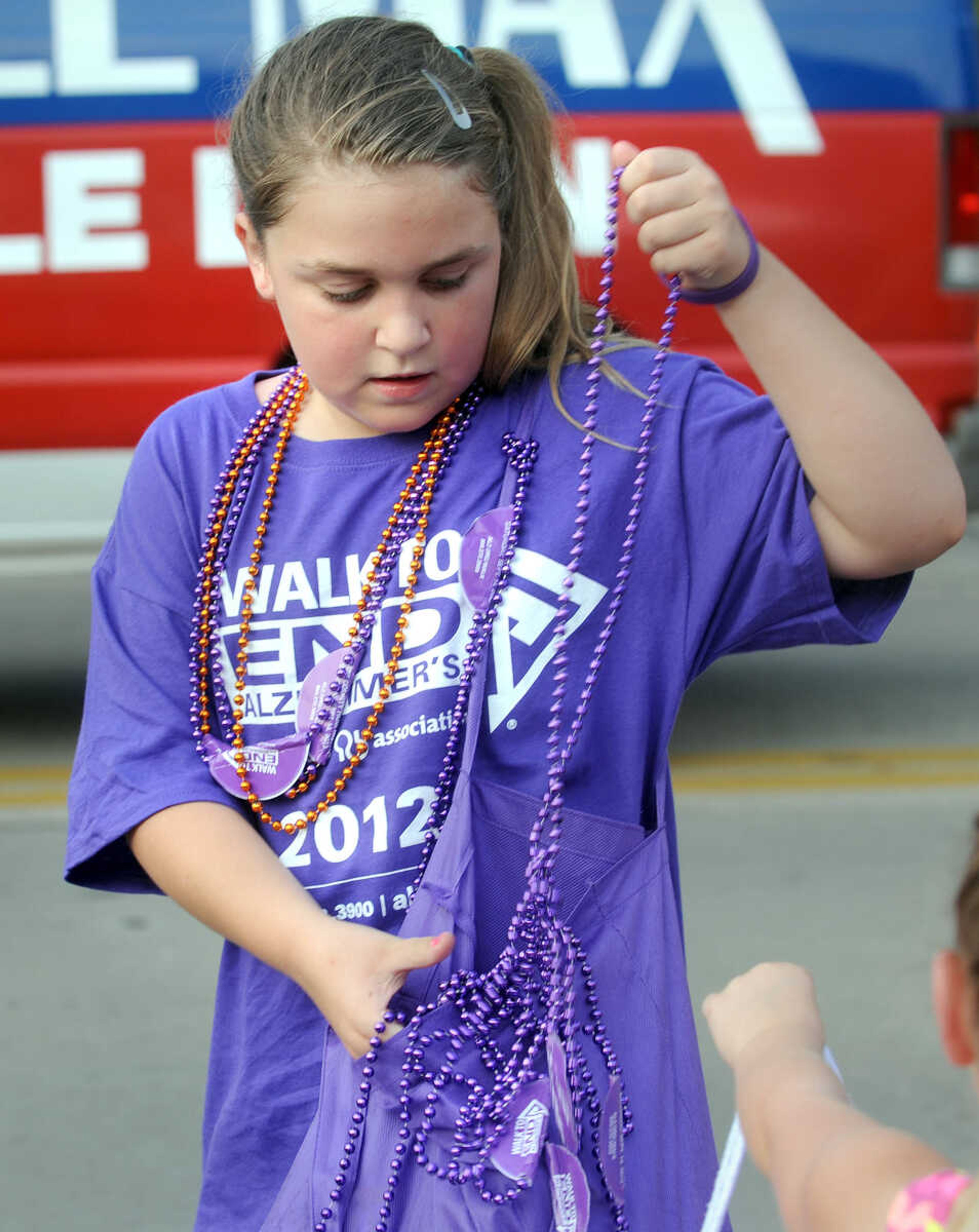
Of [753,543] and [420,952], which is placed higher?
[753,543]

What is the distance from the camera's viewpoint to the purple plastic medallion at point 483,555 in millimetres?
1551

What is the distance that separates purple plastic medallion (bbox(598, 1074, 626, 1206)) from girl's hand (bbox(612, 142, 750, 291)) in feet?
2.17

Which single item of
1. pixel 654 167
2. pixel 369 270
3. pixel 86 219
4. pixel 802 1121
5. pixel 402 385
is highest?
pixel 654 167

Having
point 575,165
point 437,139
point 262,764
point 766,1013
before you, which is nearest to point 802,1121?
point 766,1013

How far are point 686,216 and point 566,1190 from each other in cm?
77

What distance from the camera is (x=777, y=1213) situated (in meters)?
2.97

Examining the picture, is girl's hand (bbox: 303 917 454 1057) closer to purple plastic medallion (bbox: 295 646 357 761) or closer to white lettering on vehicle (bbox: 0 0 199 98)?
purple plastic medallion (bbox: 295 646 357 761)

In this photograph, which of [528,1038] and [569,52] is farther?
[569,52]

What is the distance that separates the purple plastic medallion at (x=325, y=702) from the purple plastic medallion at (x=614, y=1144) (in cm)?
38

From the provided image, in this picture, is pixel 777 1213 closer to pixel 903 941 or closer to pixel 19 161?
pixel 903 941

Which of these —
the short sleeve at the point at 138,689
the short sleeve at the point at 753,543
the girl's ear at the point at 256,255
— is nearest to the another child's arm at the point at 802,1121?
the short sleeve at the point at 753,543

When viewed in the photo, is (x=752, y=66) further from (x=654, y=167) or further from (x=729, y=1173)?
(x=729, y=1173)

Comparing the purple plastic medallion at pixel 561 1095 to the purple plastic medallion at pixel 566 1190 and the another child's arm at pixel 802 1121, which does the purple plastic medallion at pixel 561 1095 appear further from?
the another child's arm at pixel 802 1121

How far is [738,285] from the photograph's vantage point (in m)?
1.45
